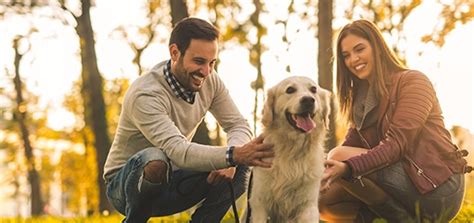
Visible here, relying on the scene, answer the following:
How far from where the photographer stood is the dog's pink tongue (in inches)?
173

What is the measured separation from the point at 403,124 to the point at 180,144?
141cm

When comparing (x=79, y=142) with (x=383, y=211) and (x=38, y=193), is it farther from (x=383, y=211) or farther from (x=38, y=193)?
(x=383, y=211)

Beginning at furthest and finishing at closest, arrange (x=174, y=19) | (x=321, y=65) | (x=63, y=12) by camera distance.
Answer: (x=63, y=12) → (x=174, y=19) → (x=321, y=65)

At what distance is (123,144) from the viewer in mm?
4816

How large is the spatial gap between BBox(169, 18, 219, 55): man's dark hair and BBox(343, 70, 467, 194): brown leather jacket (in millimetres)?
1194

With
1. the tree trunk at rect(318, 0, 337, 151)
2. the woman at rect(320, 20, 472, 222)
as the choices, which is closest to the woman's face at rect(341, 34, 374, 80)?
the woman at rect(320, 20, 472, 222)

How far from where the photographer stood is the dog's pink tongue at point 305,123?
4.39 m

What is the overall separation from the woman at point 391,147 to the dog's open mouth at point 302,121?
27 centimetres

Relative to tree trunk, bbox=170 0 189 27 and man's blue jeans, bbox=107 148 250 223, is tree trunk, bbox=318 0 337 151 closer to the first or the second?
tree trunk, bbox=170 0 189 27

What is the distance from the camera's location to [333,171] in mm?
4398

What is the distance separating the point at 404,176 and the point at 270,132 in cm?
96

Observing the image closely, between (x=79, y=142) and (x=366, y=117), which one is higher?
(x=366, y=117)

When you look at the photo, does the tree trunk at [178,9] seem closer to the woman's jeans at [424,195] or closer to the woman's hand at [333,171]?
the woman's jeans at [424,195]

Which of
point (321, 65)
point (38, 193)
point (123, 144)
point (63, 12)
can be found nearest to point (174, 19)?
point (321, 65)
